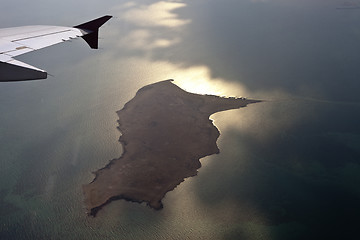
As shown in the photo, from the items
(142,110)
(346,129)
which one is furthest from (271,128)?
(142,110)

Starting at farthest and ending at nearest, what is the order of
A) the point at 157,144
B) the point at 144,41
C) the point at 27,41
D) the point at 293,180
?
1. the point at 144,41
2. the point at 157,144
3. the point at 293,180
4. the point at 27,41

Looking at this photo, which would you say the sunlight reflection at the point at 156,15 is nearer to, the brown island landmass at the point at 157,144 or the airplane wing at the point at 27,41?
the brown island landmass at the point at 157,144

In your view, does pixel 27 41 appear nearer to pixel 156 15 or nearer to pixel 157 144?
pixel 157 144

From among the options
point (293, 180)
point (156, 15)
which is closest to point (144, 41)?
point (156, 15)

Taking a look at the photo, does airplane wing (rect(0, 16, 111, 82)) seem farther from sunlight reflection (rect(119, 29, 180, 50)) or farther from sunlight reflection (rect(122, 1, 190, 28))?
sunlight reflection (rect(122, 1, 190, 28))

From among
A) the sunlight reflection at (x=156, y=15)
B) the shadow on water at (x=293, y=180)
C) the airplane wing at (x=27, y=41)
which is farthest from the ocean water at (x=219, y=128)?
the airplane wing at (x=27, y=41)

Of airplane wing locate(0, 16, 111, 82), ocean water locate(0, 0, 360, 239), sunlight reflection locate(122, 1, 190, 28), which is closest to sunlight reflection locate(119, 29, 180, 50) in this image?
ocean water locate(0, 0, 360, 239)
